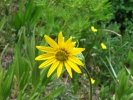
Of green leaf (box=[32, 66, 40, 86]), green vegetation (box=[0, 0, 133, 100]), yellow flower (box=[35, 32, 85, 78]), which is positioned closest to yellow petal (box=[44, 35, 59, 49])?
yellow flower (box=[35, 32, 85, 78])

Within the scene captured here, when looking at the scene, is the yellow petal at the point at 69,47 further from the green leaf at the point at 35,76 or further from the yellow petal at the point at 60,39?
the green leaf at the point at 35,76

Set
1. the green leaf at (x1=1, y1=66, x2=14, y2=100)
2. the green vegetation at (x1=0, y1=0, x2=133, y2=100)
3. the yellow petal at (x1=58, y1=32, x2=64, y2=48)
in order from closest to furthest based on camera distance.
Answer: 1. the yellow petal at (x1=58, y1=32, x2=64, y2=48)
2. the green leaf at (x1=1, y1=66, x2=14, y2=100)
3. the green vegetation at (x1=0, y1=0, x2=133, y2=100)

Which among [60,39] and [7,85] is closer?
[60,39]

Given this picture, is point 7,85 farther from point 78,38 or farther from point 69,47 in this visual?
point 78,38

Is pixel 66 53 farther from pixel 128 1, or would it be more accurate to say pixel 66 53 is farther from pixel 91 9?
pixel 128 1

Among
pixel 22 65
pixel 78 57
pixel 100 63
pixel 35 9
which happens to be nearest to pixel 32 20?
pixel 35 9

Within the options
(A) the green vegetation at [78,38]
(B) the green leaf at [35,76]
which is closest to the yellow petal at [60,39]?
(B) the green leaf at [35,76]

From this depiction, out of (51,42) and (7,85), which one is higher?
(51,42)

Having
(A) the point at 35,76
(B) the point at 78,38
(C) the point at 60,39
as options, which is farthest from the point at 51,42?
(B) the point at 78,38

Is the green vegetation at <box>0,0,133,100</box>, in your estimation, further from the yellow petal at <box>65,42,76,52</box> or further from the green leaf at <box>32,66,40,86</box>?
the yellow petal at <box>65,42,76,52</box>
